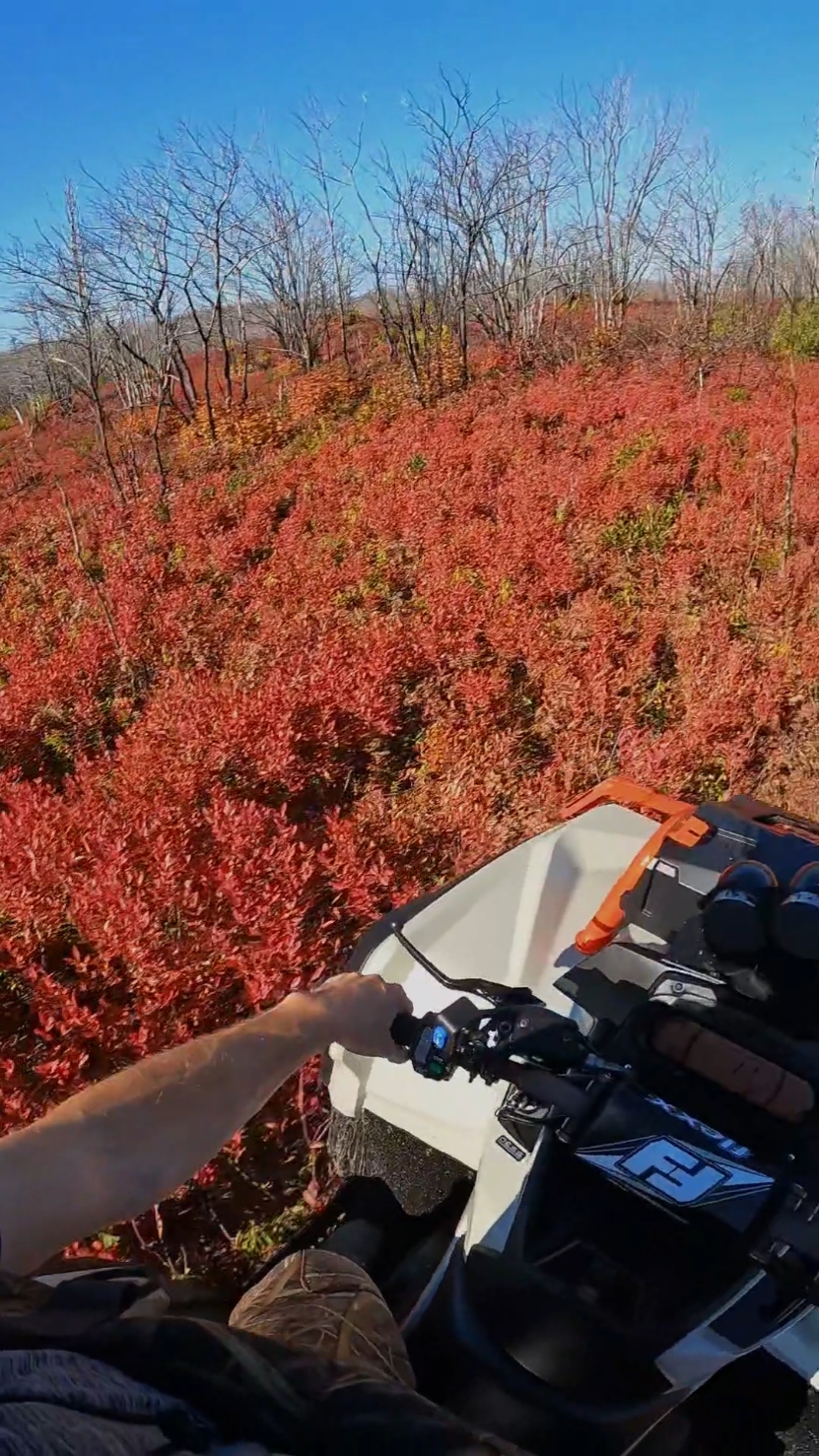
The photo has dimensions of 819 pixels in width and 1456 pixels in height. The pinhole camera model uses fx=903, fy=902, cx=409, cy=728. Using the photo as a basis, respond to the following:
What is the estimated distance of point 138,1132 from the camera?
3.55 ft

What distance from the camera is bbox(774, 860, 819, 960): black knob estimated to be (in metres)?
1.80

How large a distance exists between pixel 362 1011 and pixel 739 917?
3.03 feet

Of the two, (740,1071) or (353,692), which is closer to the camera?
(740,1071)

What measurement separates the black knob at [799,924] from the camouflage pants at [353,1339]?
1.02 metres

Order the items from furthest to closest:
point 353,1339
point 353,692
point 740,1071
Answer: point 353,692, point 740,1071, point 353,1339

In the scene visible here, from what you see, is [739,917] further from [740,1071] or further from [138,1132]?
[138,1132]

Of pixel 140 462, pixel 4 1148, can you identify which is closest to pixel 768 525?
pixel 4 1148

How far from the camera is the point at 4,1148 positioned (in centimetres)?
97

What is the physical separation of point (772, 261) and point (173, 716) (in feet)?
119

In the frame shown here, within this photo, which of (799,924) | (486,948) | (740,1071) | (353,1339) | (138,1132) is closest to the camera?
(138,1132)

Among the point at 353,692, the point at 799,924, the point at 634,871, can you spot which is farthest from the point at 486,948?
the point at 353,692

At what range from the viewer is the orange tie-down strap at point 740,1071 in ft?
4.79

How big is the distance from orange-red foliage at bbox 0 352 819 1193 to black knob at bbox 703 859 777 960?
1734mm

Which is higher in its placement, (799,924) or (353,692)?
(799,924)
